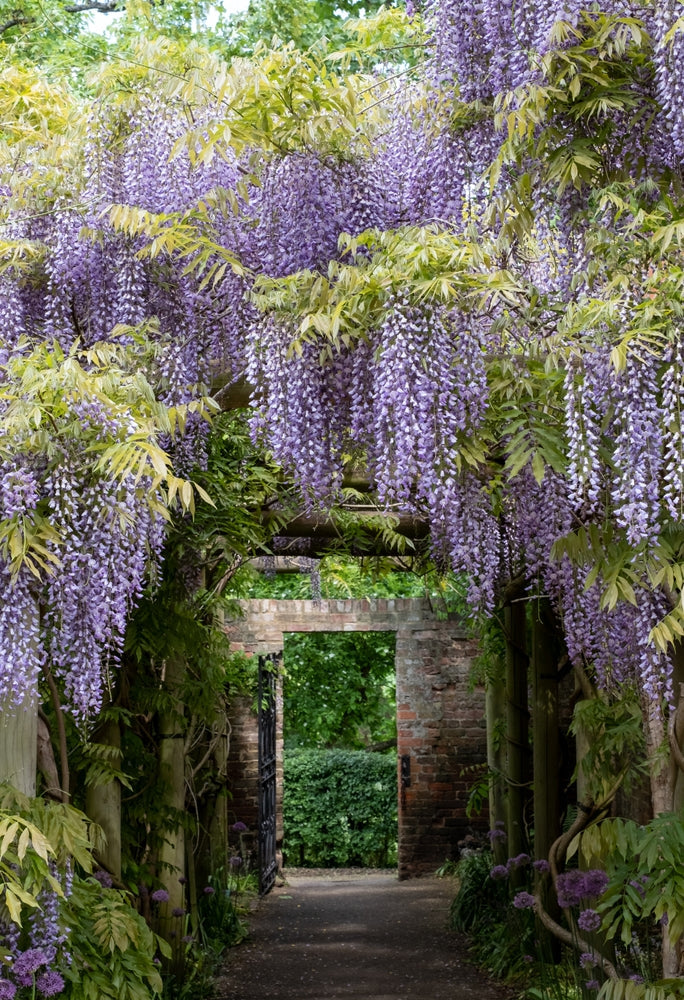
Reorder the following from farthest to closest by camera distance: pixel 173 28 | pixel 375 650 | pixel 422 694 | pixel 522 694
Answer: pixel 375 650
pixel 422 694
pixel 173 28
pixel 522 694

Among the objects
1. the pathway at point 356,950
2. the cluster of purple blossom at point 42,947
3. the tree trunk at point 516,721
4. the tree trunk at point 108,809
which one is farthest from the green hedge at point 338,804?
the cluster of purple blossom at point 42,947

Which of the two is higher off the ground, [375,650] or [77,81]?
[77,81]

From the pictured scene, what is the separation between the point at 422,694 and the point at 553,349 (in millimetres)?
6120

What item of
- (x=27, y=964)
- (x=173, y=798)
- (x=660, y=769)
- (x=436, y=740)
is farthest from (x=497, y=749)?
(x=27, y=964)

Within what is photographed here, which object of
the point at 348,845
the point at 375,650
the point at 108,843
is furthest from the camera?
the point at 375,650

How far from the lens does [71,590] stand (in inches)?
118

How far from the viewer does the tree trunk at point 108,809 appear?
14.1 feet

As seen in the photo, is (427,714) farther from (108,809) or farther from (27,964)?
(27,964)

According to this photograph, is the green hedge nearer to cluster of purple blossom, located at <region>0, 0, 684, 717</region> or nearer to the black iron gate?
the black iron gate

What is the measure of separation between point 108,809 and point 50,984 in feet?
4.30

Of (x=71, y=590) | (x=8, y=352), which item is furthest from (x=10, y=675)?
(x=8, y=352)

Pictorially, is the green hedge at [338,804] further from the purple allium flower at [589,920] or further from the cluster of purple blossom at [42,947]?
the cluster of purple blossom at [42,947]

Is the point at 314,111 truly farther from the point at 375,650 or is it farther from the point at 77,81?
the point at 375,650

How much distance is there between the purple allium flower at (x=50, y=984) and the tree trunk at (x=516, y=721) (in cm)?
354
